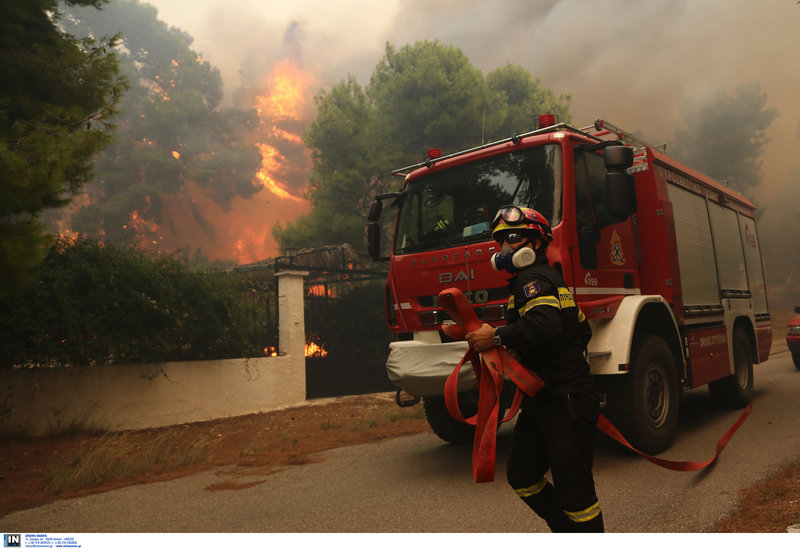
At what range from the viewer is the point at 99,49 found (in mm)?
7477

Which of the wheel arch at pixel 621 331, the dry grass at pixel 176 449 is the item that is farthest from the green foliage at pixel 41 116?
the wheel arch at pixel 621 331

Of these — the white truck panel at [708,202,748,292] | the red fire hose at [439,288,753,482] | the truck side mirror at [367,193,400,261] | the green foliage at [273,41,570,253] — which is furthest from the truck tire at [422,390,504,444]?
the green foliage at [273,41,570,253]

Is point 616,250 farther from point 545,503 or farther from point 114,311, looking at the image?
point 114,311

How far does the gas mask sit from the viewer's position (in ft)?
10.4

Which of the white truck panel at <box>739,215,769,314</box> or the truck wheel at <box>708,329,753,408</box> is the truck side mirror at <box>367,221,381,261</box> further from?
the white truck panel at <box>739,215,769,314</box>

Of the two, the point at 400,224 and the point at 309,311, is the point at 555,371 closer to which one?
the point at 400,224

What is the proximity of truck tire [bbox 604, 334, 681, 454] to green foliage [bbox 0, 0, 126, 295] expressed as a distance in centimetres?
537

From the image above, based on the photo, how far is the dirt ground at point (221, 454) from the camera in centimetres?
434

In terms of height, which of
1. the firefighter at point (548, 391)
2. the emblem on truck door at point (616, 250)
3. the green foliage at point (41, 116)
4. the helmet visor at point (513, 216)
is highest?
the green foliage at point (41, 116)

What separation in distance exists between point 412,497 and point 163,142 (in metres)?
27.2

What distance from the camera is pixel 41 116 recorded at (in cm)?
659

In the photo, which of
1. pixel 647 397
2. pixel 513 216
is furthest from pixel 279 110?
pixel 513 216

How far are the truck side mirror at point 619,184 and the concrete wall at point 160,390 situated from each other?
6800mm

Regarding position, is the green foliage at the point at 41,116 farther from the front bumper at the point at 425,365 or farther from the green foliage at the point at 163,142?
the green foliage at the point at 163,142
